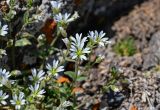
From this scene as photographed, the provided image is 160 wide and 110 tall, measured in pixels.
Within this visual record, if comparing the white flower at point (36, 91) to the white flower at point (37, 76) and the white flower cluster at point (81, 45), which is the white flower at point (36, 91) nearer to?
the white flower at point (37, 76)

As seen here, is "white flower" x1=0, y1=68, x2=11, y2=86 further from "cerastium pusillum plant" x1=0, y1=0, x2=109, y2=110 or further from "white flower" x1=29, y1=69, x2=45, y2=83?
"white flower" x1=29, y1=69, x2=45, y2=83

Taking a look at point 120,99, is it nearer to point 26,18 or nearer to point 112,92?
point 112,92

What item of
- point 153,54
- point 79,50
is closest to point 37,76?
point 79,50

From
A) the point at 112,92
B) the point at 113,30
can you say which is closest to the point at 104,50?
the point at 113,30

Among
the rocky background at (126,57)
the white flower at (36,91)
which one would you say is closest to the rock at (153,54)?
the rocky background at (126,57)

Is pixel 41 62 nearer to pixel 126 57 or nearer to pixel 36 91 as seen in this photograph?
pixel 36 91

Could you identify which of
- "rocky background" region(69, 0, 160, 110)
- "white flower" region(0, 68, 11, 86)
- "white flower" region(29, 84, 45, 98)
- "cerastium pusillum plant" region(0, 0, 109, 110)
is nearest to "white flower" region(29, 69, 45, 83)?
"cerastium pusillum plant" region(0, 0, 109, 110)
